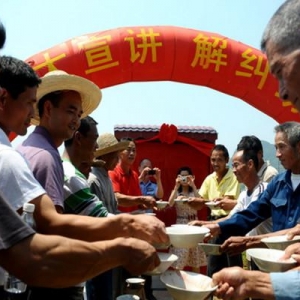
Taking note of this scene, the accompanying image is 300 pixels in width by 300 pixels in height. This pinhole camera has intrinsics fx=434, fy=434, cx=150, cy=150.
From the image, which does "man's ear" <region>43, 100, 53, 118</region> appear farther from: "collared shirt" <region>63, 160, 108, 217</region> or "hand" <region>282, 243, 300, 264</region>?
"hand" <region>282, 243, 300, 264</region>

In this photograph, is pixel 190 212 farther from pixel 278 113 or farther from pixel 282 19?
pixel 282 19

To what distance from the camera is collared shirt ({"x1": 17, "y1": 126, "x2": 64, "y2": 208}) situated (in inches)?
59.4

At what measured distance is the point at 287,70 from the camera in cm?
97

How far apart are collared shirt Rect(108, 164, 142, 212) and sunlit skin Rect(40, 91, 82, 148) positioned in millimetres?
2093

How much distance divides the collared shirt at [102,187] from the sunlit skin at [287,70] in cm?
198

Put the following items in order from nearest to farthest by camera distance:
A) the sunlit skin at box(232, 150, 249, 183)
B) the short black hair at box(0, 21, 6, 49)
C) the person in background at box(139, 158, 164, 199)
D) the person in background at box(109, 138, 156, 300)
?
the short black hair at box(0, 21, 6, 49)
the sunlit skin at box(232, 150, 249, 183)
the person in background at box(109, 138, 156, 300)
the person in background at box(139, 158, 164, 199)

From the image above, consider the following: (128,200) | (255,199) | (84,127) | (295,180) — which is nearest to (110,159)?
(128,200)

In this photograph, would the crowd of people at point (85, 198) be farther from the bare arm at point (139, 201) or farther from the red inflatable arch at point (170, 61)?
the red inflatable arch at point (170, 61)

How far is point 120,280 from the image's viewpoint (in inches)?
119

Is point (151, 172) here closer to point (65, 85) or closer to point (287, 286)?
point (65, 85)

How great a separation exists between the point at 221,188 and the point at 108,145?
148 centimetres

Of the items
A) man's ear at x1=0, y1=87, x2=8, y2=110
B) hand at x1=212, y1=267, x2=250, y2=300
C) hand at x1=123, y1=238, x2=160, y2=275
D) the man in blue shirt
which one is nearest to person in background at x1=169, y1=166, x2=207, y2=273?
the man in blue shirt

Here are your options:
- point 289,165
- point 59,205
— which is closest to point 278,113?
point 289,165

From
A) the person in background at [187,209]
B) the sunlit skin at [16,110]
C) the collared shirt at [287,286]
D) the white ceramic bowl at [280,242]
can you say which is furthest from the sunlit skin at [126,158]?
the collared shirt at [287,286]
